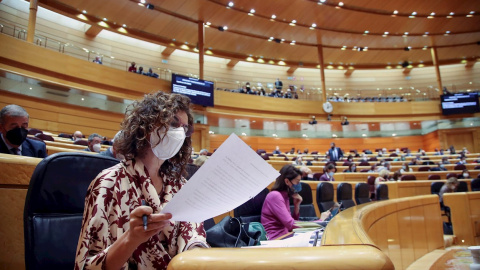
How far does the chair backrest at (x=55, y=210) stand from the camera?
1.01 m

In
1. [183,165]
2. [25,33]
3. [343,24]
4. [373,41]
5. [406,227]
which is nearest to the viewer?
[183,165]

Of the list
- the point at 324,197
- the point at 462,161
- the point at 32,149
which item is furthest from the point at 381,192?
the point at 462,161

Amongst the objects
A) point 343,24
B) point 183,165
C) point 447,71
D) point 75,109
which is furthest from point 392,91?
point 183,165

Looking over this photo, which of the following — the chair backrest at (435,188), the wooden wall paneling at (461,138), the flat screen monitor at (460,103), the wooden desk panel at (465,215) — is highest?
the flat screen monitor at (460,103)

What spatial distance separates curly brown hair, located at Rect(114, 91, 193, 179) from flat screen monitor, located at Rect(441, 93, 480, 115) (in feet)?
56.7

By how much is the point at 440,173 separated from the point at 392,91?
9.80 meters

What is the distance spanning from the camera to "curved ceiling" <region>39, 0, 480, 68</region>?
11.7 m

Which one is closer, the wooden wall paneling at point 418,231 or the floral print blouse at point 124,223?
the floral print blouse at point 124,223

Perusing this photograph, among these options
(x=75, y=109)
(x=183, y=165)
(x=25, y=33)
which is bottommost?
(x=183, y=165)

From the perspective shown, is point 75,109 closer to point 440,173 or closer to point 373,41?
point 440,173

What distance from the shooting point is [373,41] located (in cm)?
1485

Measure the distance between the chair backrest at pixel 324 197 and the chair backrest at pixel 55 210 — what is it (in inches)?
112

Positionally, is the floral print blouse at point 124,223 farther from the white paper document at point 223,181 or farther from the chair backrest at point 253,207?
the chair backrest at point 253,207

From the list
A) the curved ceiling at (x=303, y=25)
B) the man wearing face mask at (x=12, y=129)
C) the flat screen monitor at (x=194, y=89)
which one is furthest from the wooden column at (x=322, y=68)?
the man wearing face mask at (x=12, y=129)
